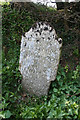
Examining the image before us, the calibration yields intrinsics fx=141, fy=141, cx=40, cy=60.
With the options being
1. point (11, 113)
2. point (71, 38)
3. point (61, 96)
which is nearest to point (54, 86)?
point (61, 96)

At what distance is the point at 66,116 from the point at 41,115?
0.38 m

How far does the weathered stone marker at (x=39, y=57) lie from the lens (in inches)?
89.4

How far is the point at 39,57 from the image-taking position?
2432mm

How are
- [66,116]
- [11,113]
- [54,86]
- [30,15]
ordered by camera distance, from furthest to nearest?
[30,15]
[54,86]
[11,113]
[66,116]

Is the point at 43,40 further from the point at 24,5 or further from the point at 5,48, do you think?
the point at 24,5

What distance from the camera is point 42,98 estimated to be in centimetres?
266

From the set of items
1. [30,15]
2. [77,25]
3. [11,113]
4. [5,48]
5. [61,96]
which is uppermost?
[30,15]

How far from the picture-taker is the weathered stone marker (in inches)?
89.4

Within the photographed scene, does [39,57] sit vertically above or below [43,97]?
above

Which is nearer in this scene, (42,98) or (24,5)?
(42,98)

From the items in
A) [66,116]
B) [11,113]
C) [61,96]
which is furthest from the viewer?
[61,96]

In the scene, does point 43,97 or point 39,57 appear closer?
point 39,57

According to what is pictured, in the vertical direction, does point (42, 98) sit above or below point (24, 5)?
below

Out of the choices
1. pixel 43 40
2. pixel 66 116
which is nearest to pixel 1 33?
pixel 43 40
